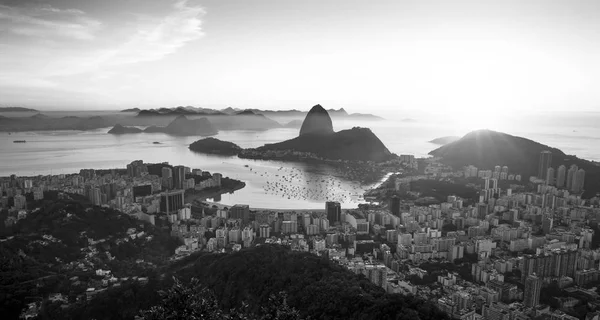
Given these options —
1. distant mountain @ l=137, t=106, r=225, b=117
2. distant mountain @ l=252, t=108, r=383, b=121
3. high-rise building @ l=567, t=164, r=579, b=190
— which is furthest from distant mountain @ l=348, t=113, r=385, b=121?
high-rise building @ l=567, t=164, r=579, b=190

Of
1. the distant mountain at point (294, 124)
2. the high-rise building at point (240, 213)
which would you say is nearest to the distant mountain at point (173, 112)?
the distant mountain at point (294, 124)

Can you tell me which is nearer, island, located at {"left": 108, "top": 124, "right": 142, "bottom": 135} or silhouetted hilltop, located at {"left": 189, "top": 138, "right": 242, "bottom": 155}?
silhouetted hilltop, located at {"left": 189, "top": 138, "right": 242, "bottom": 155}

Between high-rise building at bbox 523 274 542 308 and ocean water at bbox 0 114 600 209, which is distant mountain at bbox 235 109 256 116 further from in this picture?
high-rise building at bbox 523 274 542 308

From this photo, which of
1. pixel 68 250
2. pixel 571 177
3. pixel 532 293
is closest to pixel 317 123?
pixel 571 177

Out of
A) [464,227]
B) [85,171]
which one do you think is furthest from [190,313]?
[85,171]

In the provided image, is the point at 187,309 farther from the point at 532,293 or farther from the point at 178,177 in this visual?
the point at 178,177

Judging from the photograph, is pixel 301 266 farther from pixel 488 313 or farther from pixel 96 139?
pixel 96 139

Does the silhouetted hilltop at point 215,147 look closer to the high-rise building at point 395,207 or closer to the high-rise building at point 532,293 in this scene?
the high-rise building at point 395,207
